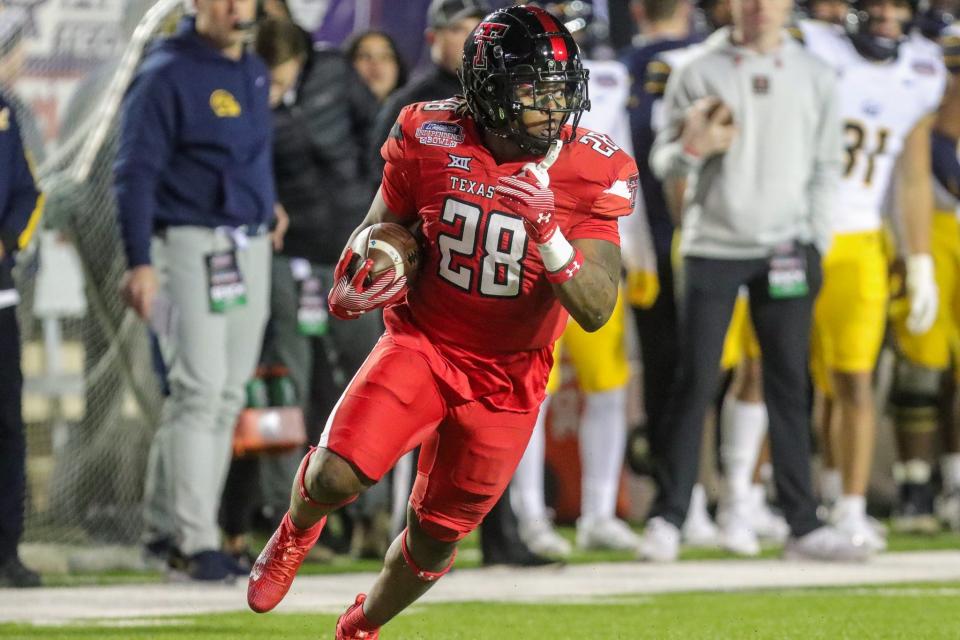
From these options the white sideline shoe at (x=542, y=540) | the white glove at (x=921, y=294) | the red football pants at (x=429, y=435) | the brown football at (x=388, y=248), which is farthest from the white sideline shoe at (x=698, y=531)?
the brown football at (x=388, y=248)

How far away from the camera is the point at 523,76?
14.7ft

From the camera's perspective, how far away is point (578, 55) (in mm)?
4574

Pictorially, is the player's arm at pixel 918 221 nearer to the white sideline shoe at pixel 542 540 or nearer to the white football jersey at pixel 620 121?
the white football jersey at pixel 620 121

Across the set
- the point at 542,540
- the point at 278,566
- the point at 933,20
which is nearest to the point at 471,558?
the point at 542,540

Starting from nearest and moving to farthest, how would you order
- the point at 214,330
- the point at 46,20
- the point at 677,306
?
the point at 214,330, the point at 46,20, the point at 677,306

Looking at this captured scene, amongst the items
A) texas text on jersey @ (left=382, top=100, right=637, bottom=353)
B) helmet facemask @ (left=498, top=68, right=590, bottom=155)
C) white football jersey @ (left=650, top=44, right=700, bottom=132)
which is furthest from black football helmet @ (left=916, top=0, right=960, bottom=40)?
helmet facemask @ (left=498, top=68, right=590, bottom=155)

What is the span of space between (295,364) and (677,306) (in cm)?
196

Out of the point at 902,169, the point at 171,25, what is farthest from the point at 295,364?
the point at 902,169

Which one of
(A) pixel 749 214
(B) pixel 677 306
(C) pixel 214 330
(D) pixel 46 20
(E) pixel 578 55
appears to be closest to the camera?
(E) pixel 578 55

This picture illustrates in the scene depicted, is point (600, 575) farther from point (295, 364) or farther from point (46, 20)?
point (46, 20)

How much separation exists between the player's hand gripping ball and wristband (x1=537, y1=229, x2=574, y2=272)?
418 millimetres

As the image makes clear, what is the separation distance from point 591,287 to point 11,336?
10.5ft

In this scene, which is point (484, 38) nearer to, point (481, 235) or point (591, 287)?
point (481, 235)

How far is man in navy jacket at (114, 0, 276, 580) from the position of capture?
6715mm
